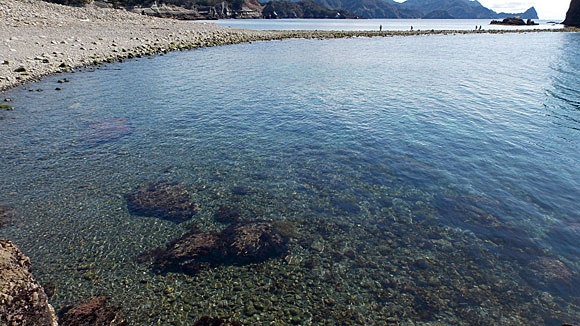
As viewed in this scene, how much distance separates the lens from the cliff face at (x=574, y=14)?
149 meters

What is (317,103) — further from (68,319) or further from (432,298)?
(68,319)

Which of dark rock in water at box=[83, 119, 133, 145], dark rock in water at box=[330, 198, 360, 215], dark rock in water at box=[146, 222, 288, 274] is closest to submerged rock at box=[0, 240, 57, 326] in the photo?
dark rock in water at box=[146, 222, 288, 274]

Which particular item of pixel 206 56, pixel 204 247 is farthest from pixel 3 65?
pixel 204 247

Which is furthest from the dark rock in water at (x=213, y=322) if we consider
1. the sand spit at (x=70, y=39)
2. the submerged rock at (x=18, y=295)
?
the sand spit at (x=70, y=39)

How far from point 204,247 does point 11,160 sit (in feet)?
45.2

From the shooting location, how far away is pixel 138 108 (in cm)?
2594

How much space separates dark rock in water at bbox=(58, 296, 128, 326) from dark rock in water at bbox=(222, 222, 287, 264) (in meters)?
3.66

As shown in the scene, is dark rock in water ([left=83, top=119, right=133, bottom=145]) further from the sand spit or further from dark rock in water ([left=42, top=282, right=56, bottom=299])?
the sand spit

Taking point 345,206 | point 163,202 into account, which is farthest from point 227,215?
point 345,206

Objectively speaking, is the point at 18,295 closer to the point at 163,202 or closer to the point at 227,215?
the point at 227,215

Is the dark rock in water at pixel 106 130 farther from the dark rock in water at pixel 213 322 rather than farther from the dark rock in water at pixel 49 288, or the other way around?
the dark rock in water at pixel 213 322

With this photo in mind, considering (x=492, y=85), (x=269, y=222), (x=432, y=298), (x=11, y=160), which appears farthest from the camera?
(x=492, y=85)

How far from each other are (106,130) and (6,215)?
10075mm

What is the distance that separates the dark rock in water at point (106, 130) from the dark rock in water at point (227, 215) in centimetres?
1153
